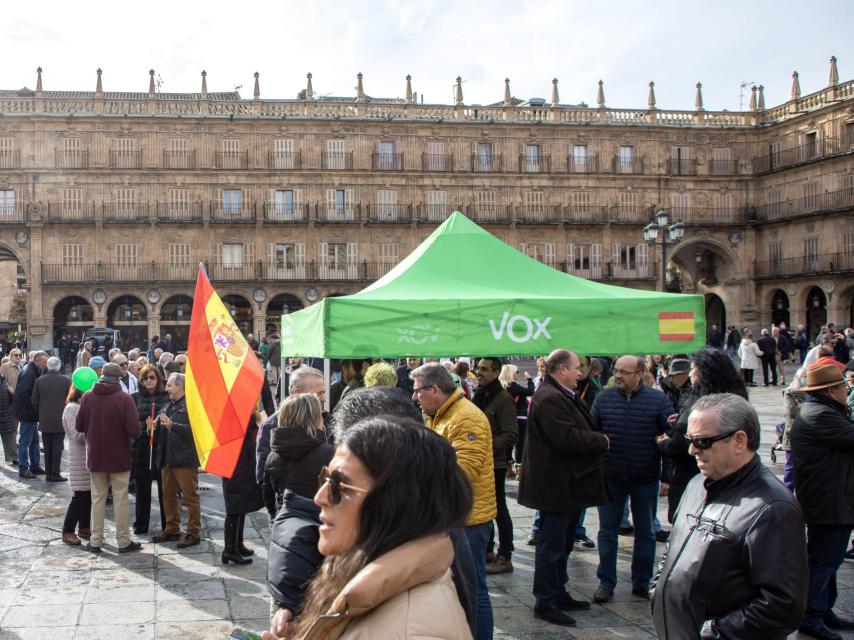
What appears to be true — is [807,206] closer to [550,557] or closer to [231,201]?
[231,201]

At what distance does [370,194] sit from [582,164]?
10.2 m

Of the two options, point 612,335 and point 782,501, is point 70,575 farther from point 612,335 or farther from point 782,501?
point 782,501

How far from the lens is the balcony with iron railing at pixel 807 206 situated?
3672 cm

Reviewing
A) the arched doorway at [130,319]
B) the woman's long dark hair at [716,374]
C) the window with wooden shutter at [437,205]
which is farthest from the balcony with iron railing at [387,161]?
the woman's long dark hair at [716,374]

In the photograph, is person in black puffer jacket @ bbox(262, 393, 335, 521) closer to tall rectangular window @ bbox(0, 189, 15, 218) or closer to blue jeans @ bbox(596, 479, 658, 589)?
blue jeans @ bbox(596, 479, 658, 589)

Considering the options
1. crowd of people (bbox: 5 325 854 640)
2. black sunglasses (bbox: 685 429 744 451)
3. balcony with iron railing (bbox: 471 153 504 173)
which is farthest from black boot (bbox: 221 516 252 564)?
balcony with iron railing (bbox: 471 153 504 173)

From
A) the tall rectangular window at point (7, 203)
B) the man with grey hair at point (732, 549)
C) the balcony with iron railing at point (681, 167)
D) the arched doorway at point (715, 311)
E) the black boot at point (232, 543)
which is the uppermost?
the balcony with iron railing at point (681, 167)

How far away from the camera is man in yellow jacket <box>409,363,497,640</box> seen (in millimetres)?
4879

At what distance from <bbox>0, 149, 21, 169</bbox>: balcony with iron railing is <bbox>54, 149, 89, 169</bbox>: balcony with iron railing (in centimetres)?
159

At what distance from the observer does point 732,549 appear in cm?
281

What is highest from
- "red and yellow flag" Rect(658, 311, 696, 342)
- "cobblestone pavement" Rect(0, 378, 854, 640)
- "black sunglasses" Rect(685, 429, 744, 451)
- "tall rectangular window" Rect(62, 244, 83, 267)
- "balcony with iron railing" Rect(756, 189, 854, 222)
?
"balcony with iron railing" Rect(756, 189, 854, 222)

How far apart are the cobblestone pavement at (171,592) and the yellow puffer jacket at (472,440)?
0.85 metres

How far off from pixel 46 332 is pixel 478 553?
35471mm

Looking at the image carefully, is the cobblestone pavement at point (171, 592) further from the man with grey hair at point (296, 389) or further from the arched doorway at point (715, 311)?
the arched doorway at point (715, 311)
